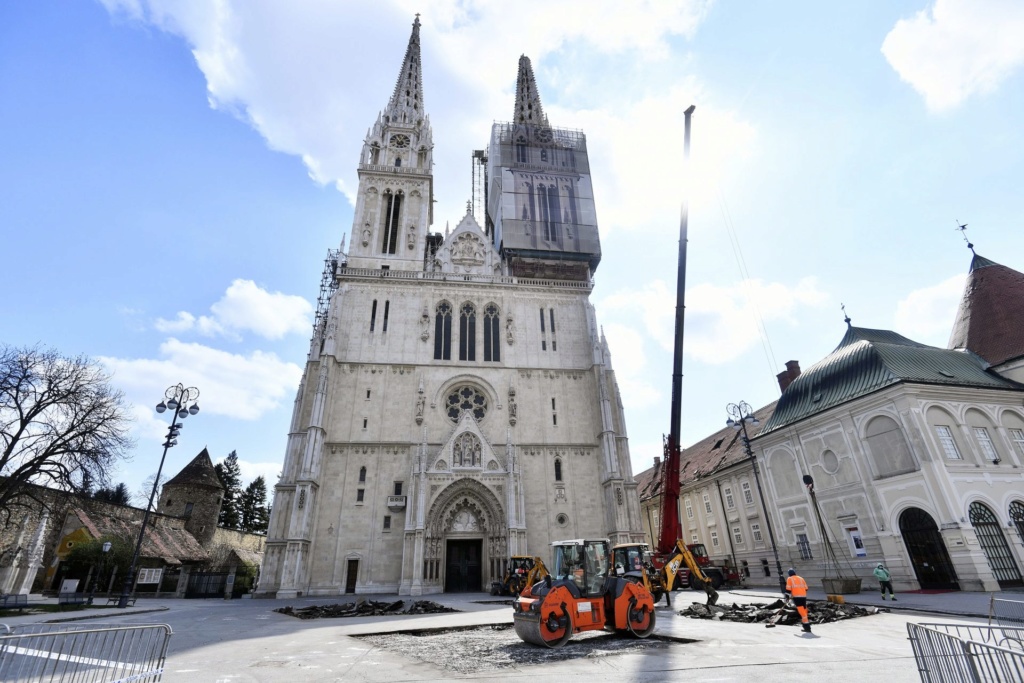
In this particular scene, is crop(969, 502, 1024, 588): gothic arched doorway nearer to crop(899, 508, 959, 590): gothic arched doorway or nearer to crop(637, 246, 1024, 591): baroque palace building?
crop(637, 246, 1024, 591): baroque palace building

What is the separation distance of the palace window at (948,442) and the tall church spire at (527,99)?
38.9 m

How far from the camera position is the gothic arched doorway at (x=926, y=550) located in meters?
17.2

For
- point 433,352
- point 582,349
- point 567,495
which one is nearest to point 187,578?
point 433,352

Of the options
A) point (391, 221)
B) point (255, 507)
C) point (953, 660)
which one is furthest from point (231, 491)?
point (953, 660)

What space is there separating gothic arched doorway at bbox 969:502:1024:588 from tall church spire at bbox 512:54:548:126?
41.8 meters

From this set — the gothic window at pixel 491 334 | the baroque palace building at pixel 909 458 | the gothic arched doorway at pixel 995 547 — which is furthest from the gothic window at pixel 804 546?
the gothic window at pixel 491 334

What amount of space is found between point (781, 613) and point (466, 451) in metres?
18.1

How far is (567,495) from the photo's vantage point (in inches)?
1073

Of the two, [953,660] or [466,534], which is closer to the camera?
[953,660]

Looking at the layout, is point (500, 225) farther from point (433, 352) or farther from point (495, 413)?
point (495, 413)

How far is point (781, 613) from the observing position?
37.3 ft

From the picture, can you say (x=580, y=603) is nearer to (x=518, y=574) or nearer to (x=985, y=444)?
(x=518, y=574)

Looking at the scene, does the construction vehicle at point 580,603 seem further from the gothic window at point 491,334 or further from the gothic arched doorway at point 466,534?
the gothic window at point 491,334

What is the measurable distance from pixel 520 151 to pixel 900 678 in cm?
4172
